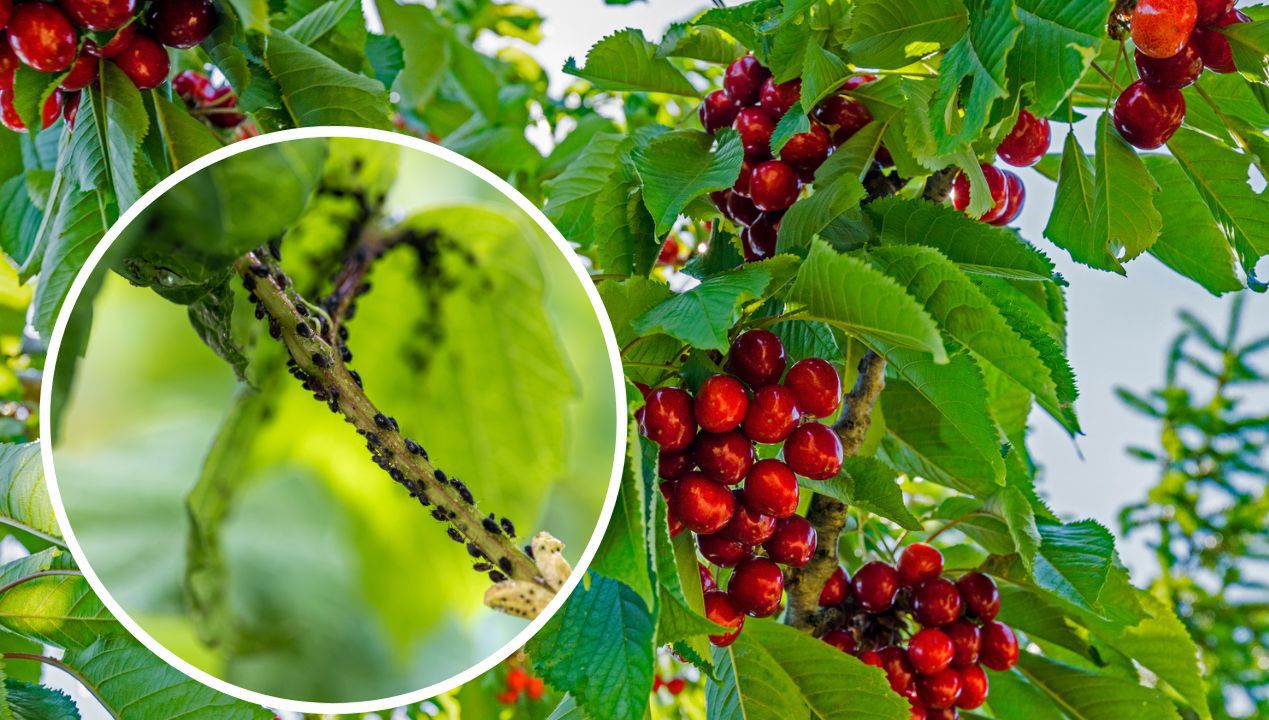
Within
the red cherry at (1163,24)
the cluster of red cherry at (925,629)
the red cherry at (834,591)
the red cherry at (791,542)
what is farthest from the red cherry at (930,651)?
the red cherry at (1163,24)

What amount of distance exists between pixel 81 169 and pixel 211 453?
49 centimetres

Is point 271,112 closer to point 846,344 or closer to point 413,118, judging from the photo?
point 846,344

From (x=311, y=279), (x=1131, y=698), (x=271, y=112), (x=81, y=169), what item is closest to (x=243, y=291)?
(x=311, y=279)

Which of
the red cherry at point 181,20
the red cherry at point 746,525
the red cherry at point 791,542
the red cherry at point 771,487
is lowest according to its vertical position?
the red cherry at point 791,542

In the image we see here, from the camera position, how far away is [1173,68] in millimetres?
1076

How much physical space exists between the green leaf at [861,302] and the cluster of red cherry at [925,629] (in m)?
0.50

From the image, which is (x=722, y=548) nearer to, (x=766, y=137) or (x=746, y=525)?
(x=746, y=525)

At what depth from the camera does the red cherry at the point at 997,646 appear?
1356 millimetres

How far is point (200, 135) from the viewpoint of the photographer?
1.04 meters

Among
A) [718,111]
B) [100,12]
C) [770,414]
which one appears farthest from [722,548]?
[100,12]

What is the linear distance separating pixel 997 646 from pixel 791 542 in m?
0.46

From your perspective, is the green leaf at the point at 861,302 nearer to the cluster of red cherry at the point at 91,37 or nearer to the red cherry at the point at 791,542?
the red cherry at the point at 791,542

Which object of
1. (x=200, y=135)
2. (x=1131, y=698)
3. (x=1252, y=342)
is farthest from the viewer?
(x=1252, y=342)

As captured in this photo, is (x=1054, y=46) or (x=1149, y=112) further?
(x=1149, y=112)
